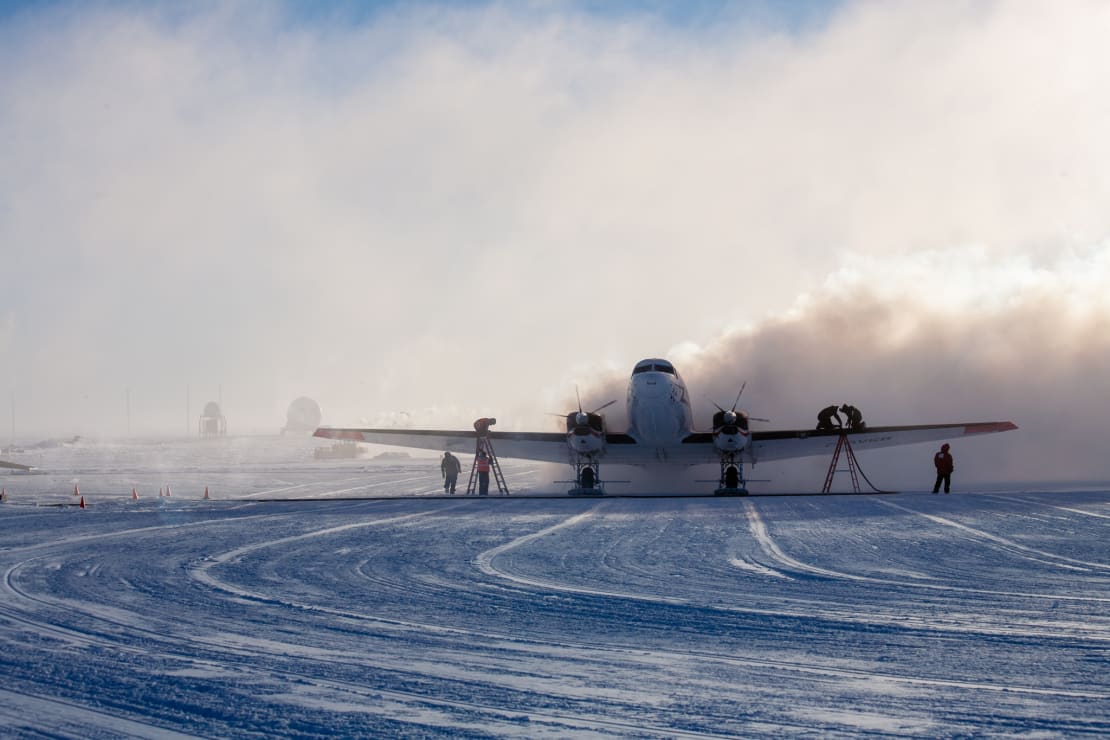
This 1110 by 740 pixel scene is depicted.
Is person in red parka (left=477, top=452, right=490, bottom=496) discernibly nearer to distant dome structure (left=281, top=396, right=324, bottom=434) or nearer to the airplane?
the airplane

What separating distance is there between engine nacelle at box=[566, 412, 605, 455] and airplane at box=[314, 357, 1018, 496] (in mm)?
11

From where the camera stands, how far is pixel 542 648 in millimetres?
8836

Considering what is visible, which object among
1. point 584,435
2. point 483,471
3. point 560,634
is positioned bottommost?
point 560,634

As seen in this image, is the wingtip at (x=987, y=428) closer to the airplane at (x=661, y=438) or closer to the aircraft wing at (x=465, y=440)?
the airplane at (x=661, y=438)

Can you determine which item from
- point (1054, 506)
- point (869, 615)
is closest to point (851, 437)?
point (1054, 506)

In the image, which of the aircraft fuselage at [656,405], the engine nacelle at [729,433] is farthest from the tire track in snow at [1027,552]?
the aircraft fuselage at [656,405]

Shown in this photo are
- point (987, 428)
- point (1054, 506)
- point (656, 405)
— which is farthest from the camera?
point (987, 428)

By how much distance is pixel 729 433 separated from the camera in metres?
37.3

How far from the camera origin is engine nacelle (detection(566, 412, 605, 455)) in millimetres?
37500

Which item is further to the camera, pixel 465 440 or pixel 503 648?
pixel 465 440

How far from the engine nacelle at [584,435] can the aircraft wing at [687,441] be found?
1643 mm

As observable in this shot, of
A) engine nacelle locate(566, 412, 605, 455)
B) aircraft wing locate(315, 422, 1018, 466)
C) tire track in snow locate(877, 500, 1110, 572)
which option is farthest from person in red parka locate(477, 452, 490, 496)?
tire track in snow locate(877, 500, 1110, 572)

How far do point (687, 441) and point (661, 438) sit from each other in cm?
172

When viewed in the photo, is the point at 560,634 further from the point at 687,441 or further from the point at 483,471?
the point at 687,441
